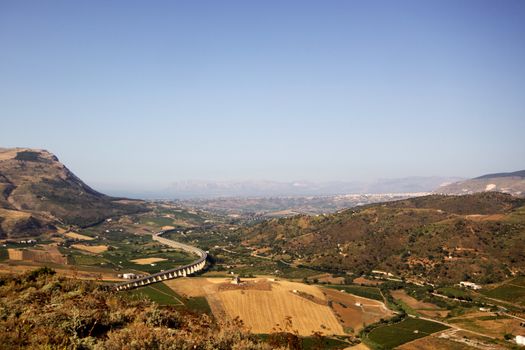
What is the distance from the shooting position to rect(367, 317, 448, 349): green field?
77438 millimetres

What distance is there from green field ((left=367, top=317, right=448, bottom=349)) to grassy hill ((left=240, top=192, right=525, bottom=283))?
4140cm

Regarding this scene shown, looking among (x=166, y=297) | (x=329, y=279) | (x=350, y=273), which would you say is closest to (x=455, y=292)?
(x=329, y=279)

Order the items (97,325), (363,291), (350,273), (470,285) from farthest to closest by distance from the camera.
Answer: (350,273) < (470,285) < (363,291) < (97,325)

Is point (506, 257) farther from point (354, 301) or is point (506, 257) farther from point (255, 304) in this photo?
point (255, 304)

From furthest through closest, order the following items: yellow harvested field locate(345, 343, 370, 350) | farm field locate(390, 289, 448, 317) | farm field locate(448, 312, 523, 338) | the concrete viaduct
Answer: the concrete viaduct → farm field locate(390, 289, 448, 317) → farm field locate(448, 312, 523, 338) → yellow harvested field locate(345, 343, 370, 350)

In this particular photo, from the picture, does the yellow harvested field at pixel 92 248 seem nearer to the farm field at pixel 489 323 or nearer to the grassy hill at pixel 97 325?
the farm field at pixel 489 323

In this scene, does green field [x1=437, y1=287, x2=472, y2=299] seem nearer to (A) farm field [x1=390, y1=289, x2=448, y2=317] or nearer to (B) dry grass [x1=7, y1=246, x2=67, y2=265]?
(A) farm field [x1=390, y1=289, x2=448, y2=317]

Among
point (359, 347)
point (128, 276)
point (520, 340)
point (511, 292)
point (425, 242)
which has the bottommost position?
point (511, 292)

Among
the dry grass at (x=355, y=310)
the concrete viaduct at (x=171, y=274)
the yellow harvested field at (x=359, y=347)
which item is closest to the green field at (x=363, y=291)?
the dry grass at (x=355, y=310)

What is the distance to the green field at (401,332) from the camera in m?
77.4

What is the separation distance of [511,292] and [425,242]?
42.6m

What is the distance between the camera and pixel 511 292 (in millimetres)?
106625

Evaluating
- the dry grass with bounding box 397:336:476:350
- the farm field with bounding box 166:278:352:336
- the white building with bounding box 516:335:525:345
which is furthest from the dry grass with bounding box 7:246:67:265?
the white building with bounding box 516:335:525:345

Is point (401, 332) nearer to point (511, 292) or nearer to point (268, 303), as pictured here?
point (268, 303)
